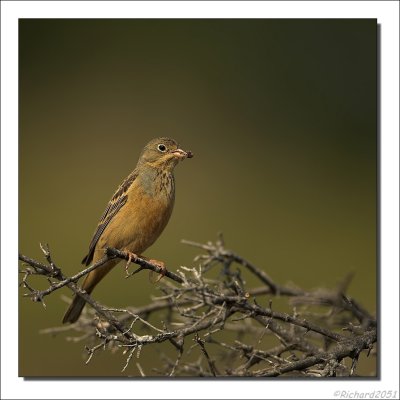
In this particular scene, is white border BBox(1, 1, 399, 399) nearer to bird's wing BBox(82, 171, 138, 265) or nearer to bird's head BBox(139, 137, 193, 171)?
bird's wing BBox(82, 171, 138, 265)

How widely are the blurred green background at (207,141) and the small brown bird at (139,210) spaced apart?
0.15 meters

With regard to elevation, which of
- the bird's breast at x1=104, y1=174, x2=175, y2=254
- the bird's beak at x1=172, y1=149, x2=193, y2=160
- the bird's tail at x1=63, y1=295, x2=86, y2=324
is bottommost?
the bird's tail at x1=63, y1=295, x2=86, y2=324

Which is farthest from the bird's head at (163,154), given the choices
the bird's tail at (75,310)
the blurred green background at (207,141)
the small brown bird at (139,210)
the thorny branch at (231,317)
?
the bird's tail at (75,310)

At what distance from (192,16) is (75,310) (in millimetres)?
2053

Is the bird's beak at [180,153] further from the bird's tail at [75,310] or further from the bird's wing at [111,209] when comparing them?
the bird's tail at [75,310]

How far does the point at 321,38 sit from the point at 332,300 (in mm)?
1989

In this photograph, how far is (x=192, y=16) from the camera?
14.4ft

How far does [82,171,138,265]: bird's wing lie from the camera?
4.22 m

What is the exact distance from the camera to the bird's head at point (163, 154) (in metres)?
4.30

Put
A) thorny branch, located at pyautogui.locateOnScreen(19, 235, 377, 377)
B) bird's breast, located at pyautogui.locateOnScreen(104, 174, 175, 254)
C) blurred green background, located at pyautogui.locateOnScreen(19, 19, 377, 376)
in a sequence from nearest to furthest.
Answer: thorny branch, located at pyautogui.locateOnScreen(19, 235, 377, 377) → bird's breast, located at pyautogui.locateOnScreen(104, 174, 175, 254) → blurred green background, located at pyautogui.locateOnScreen(19, 19, 377, 376)

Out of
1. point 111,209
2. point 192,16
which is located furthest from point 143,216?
point 192,16

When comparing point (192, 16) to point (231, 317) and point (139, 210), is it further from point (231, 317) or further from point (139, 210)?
point (231, 317)

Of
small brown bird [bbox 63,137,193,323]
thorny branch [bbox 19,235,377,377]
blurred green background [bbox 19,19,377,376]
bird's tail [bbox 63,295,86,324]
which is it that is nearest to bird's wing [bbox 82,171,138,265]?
small brown bird [bbox 63,137,193,323]

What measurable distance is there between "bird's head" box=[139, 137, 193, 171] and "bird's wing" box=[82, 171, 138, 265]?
15 centimetres
